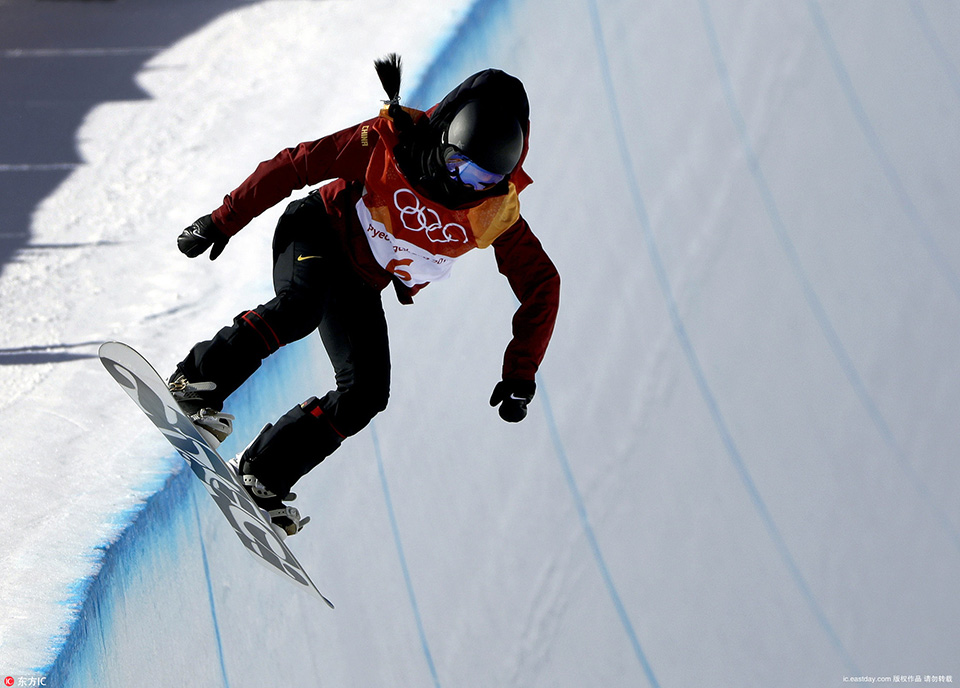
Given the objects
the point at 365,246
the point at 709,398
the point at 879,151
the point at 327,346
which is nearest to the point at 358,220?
the point at 365,246

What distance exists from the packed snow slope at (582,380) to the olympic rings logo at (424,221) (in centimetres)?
86

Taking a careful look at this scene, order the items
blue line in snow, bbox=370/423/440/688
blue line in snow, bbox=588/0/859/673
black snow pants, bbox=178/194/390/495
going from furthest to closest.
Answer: blue line in snow, bbox=588/0/859/673, blue line in snow, bbox=370/423/440/688, black snow pants, bbox=178/194/390/495

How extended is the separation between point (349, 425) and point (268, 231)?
1.38 meters

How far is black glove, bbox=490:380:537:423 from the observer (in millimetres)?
2057

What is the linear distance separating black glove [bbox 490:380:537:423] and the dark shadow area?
2045 millimetres

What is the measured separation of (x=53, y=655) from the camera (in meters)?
1.94

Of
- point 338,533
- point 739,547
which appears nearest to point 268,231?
point 338,533

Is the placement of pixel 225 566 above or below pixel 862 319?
below

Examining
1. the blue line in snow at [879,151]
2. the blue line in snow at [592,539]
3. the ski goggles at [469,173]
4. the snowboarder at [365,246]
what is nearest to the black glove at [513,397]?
the snowboarder at [365,246]

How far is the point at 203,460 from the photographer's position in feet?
6.80

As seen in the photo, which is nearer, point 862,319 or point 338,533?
point 338,533

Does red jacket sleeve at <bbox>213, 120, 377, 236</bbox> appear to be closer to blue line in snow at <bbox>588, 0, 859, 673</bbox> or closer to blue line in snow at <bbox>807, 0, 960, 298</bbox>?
blue line in snow at <bbox>588, 0, 859, 673</bbox>

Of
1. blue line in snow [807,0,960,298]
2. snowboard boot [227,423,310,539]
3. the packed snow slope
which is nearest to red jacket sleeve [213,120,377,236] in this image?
snowboard boot [227,423,310,539]

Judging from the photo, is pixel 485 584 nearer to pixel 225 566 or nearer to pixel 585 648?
pixel 585 648
